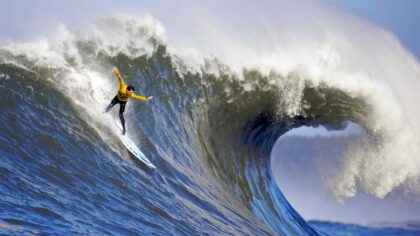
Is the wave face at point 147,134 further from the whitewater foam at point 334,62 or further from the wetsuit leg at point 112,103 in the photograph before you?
the wetsuit leg at point 112,103

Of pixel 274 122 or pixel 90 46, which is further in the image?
pixel 274 122

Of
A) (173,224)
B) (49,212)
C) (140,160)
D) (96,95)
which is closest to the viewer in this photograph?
(49,212)

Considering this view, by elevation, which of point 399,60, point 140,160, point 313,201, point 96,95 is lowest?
point 140,160

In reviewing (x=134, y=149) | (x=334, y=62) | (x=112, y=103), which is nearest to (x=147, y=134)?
(x=112, y=103)

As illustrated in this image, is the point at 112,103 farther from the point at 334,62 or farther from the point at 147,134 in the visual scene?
the point at 334,62

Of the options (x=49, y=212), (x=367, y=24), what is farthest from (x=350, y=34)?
(x=49, y=212)

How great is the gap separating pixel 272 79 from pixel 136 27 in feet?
11.0

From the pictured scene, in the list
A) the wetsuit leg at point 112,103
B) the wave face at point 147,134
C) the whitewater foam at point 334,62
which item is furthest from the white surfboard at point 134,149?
the whitewater foam at point 334,62

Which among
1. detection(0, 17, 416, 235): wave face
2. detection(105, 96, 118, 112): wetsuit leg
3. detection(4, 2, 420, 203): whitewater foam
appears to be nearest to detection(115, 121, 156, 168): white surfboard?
detection(0, 17, 416, 235): wave face

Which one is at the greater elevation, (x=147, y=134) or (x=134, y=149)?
(x=147, y=134)

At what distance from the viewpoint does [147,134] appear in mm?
10969

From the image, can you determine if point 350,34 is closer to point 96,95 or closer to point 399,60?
point 399,60

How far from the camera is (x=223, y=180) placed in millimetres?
11398

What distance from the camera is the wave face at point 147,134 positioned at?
22.5 ft
